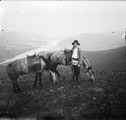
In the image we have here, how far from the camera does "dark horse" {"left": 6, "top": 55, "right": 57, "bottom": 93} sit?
9188 mm

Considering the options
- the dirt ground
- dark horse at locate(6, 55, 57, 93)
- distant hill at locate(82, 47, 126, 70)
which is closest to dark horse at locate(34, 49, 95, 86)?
the dirt ground

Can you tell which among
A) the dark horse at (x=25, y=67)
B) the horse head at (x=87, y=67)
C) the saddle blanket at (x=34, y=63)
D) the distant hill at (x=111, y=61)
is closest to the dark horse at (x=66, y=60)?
the horse head at (x=87, y=67)

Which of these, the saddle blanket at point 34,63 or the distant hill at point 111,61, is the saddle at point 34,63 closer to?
the saddle blanket at point 34,63

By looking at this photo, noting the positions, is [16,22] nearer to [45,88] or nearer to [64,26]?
[64,26]

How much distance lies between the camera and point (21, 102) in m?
8.31

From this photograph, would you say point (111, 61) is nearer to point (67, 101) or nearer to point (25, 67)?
point (67, 101)

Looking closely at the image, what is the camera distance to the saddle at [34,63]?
31.2ft

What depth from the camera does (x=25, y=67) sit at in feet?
30.7

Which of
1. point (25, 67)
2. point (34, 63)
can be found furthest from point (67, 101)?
point (25, 67)

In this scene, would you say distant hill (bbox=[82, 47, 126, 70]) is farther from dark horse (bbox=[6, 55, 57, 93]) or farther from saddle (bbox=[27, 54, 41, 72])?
saddle (bbox=[27, 54, 41, 72])

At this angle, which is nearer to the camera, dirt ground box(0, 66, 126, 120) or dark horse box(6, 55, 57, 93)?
dirt ground box(0, 66, 126, 120)

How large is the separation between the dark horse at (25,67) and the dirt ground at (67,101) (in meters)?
1.15

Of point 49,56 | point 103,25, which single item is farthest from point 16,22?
point 49,56

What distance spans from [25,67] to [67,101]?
3387 mm
